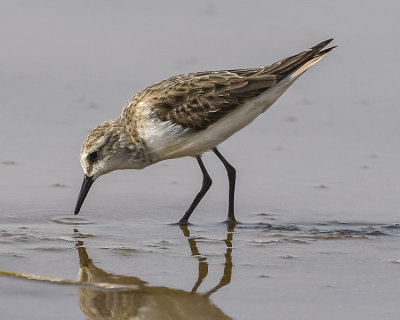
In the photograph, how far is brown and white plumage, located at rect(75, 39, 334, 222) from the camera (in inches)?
343

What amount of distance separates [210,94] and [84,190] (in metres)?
1.36

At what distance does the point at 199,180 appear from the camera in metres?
9.64

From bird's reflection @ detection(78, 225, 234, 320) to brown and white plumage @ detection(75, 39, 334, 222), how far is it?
6.77ft

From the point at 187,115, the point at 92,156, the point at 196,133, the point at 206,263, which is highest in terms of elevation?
the point at 187,115

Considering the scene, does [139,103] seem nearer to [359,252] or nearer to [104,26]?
[359,252]

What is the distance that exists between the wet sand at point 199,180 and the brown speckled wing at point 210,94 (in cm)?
81

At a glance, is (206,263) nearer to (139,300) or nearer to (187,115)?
(139,300)

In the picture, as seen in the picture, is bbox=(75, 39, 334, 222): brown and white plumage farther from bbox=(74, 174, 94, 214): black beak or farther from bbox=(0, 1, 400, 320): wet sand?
bbox=(0, 1, 400, 320): wet sand

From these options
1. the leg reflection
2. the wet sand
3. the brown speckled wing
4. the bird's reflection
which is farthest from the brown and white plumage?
the bird's reflection

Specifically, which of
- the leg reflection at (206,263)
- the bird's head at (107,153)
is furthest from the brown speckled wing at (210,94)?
the leg reflection at (206,263)

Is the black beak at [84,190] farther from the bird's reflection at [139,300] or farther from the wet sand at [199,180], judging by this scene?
the bird's reflection at [139,300]

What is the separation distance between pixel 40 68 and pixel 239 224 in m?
4.21

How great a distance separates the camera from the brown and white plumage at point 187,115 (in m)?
8.72

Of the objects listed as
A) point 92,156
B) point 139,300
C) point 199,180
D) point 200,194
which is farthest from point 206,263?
point 199,180
